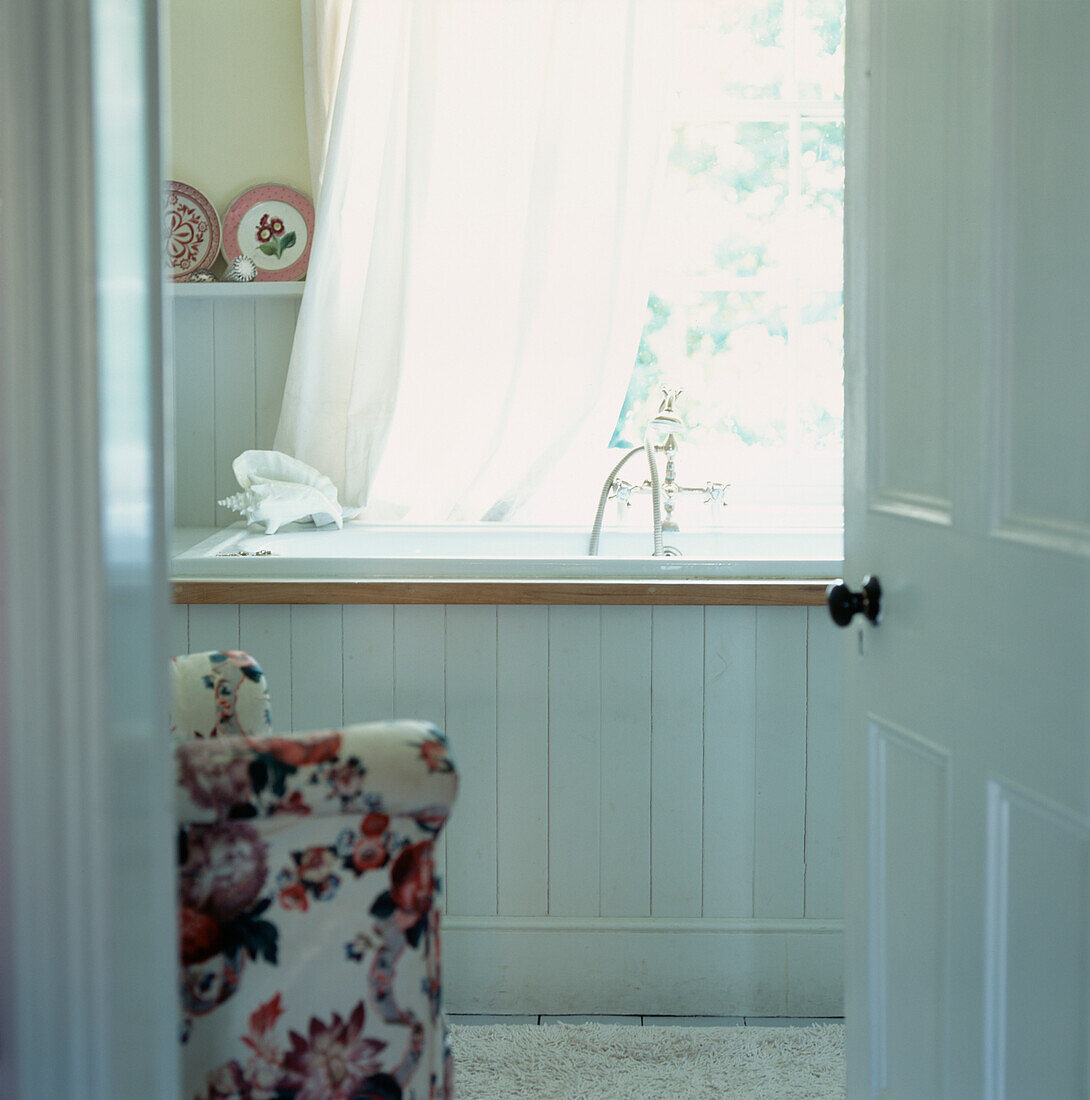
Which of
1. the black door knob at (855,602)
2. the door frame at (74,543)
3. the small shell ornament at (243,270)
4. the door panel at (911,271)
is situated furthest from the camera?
the small shell ornament at (243,270)

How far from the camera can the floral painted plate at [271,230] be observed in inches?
118

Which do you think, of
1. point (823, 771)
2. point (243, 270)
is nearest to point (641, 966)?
point (823, 771)

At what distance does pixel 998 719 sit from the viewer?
1.13 metres

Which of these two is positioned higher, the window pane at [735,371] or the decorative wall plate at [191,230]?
the decorative wall plate at [191,230]

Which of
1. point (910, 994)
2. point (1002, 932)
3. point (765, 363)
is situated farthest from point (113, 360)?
point (765, 363)

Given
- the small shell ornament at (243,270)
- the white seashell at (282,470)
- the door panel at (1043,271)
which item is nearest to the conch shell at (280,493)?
the white seashell at (282,470)

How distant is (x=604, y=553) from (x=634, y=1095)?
1300 millimetres

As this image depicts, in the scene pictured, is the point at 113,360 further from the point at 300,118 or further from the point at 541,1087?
the point at 300,118

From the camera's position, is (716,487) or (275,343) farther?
(275,343)

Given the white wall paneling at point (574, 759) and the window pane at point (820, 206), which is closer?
the white wall paneling at point (574, 759)

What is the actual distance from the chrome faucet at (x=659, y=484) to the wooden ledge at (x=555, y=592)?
1.98 ft

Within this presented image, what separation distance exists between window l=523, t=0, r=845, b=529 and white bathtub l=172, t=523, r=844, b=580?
184mm

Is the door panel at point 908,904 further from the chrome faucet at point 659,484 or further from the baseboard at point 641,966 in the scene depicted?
the chrome faucet at point 659,484

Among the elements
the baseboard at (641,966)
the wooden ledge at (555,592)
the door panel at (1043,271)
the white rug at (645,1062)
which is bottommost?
the white rug at (645,1062)
